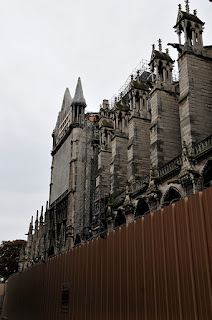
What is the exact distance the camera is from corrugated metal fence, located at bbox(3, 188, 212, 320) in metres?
8.05

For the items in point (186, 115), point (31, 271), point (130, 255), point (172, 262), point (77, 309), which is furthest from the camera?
point (31, 271)

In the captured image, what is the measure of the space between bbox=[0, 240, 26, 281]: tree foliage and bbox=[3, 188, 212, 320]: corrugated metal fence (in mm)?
56815

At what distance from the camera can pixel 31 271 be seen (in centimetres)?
2547

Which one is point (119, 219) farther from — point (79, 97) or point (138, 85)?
point (79, 97)

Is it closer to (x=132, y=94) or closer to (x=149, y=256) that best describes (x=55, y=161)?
(x=132, y=94)

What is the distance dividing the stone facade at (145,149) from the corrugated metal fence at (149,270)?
1.52 m

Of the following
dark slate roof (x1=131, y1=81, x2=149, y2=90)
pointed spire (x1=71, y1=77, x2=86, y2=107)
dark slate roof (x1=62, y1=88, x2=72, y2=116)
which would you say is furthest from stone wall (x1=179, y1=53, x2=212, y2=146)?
dark slate roof (x1=62, y1=88, x2=72, y2=116)

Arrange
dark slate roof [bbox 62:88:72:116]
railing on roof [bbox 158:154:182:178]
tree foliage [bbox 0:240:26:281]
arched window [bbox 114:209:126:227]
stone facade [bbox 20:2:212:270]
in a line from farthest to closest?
tree foliage [bbox 0:240:26:281] → dark slate roof [bbox 62:88:72:116] → arched window [bbox 114:209:126:227] → stone facade [bbox 20:2:212:270] → railing on roof [bbox 158:154:182:178]

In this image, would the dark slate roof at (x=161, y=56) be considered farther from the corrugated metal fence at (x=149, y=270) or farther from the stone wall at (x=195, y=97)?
the corrugated metal fence at (x=149, y=270)

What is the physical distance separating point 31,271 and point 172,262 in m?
19.1

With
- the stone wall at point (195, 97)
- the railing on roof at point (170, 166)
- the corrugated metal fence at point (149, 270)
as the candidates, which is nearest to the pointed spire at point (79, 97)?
the stone wall at point (195, 97)

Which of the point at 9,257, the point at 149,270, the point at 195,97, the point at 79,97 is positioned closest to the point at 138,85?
the point at 195,97

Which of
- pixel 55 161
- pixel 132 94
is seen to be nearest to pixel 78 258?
pixel 132 94

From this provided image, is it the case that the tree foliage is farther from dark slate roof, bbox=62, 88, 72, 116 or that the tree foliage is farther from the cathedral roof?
the cathedral roof
